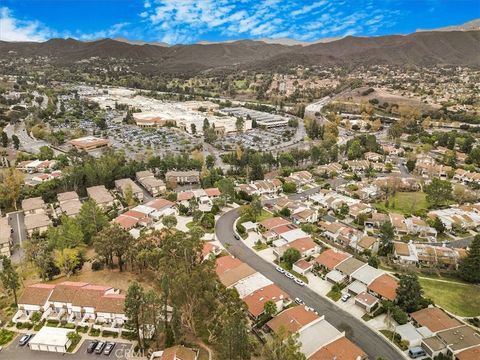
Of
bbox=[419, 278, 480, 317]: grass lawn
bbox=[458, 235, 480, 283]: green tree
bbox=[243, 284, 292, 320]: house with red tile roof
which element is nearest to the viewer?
bbox=[243, 284, 292, 320]: house with red tile roof

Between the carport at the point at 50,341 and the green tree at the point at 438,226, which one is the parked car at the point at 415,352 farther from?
the carport at the point at 50,341

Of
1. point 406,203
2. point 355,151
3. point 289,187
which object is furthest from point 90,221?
point 355,151

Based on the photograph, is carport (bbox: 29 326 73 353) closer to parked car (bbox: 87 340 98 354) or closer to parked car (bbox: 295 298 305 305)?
parked car (bbox: 87 340 98 354)

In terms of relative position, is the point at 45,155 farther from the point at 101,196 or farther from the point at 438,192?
the point at 438,192

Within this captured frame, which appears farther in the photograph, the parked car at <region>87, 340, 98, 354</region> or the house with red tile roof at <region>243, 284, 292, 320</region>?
the house with red tile roof at <region>243, 284, 292, 320</region>

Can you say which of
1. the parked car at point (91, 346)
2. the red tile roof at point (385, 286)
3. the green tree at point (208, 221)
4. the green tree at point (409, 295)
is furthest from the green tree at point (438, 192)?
the parked car at point (91, 346)

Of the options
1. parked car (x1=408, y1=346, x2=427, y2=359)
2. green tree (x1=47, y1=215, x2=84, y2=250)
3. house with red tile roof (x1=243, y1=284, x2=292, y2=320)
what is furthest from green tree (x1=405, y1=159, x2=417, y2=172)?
green tree (x1=47, y1=215, x2=84, y2=250)
